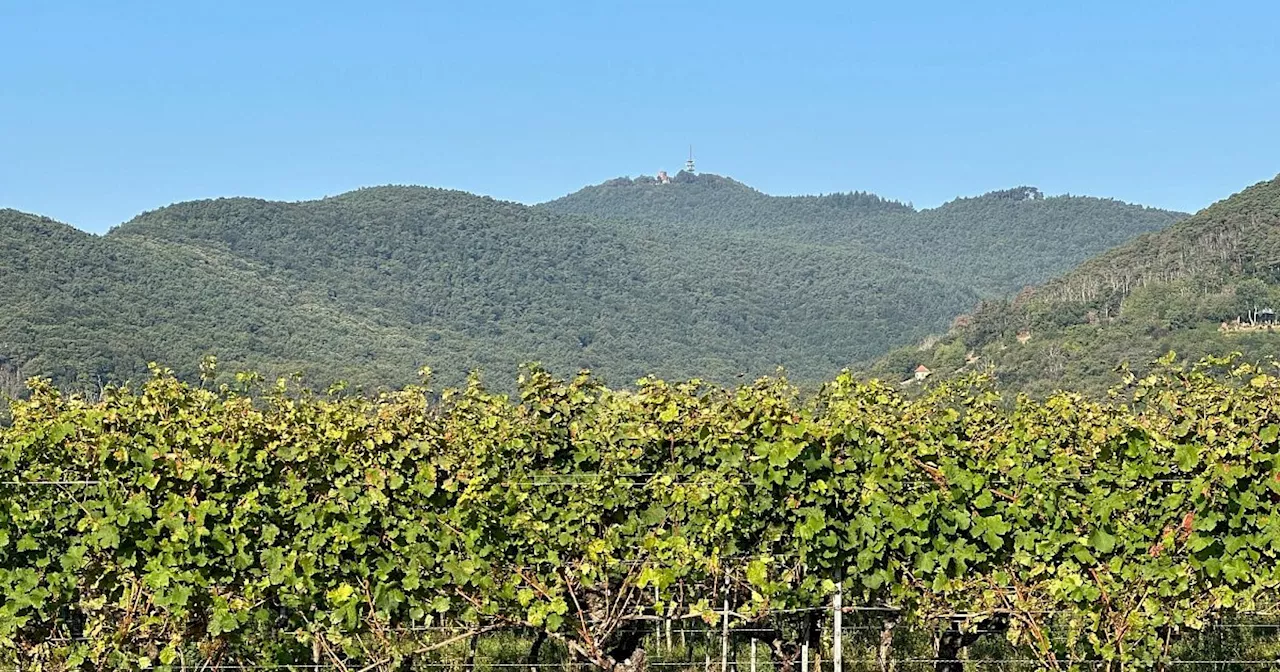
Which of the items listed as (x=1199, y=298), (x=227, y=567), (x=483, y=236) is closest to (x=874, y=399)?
(x=227, y=567)

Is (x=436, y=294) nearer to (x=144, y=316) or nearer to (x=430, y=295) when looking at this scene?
(x=430, y=295)

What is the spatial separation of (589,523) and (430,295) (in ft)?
434

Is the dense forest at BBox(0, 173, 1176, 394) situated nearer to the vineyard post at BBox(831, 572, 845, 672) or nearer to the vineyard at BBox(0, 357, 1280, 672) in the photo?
the vineyard at BBox(0, 357, 1280, 672)

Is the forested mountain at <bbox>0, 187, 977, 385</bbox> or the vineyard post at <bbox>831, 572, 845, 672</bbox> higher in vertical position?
the forested mountain at <bbox>0, 187, 977, 385</bbox>

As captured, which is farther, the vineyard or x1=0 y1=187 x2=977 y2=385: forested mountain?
x1=0 y1=187 x2=977 y2=385: forested mountain

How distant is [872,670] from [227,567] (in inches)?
162

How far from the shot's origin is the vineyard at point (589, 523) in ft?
22.3

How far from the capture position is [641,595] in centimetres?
725

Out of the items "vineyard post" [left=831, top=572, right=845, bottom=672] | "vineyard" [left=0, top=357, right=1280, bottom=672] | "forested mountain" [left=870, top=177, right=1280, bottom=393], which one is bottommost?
"vineyard post" [left=831, top=572, right=845, bottom=672]

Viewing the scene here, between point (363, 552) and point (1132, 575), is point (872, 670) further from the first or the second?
point (363, 552)

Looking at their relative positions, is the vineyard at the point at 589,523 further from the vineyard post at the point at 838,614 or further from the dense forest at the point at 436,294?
the dense forest at the point at 436,294

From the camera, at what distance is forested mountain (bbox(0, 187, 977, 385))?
260 ft

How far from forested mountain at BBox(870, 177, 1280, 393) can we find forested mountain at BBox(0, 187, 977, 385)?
105 feet

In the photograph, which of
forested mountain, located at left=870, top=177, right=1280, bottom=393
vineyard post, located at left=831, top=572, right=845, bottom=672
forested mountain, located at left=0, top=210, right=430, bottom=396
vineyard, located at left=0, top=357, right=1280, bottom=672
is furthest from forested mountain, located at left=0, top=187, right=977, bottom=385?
vineyard post, located at left=831, top=572, right=845, bottom=672
